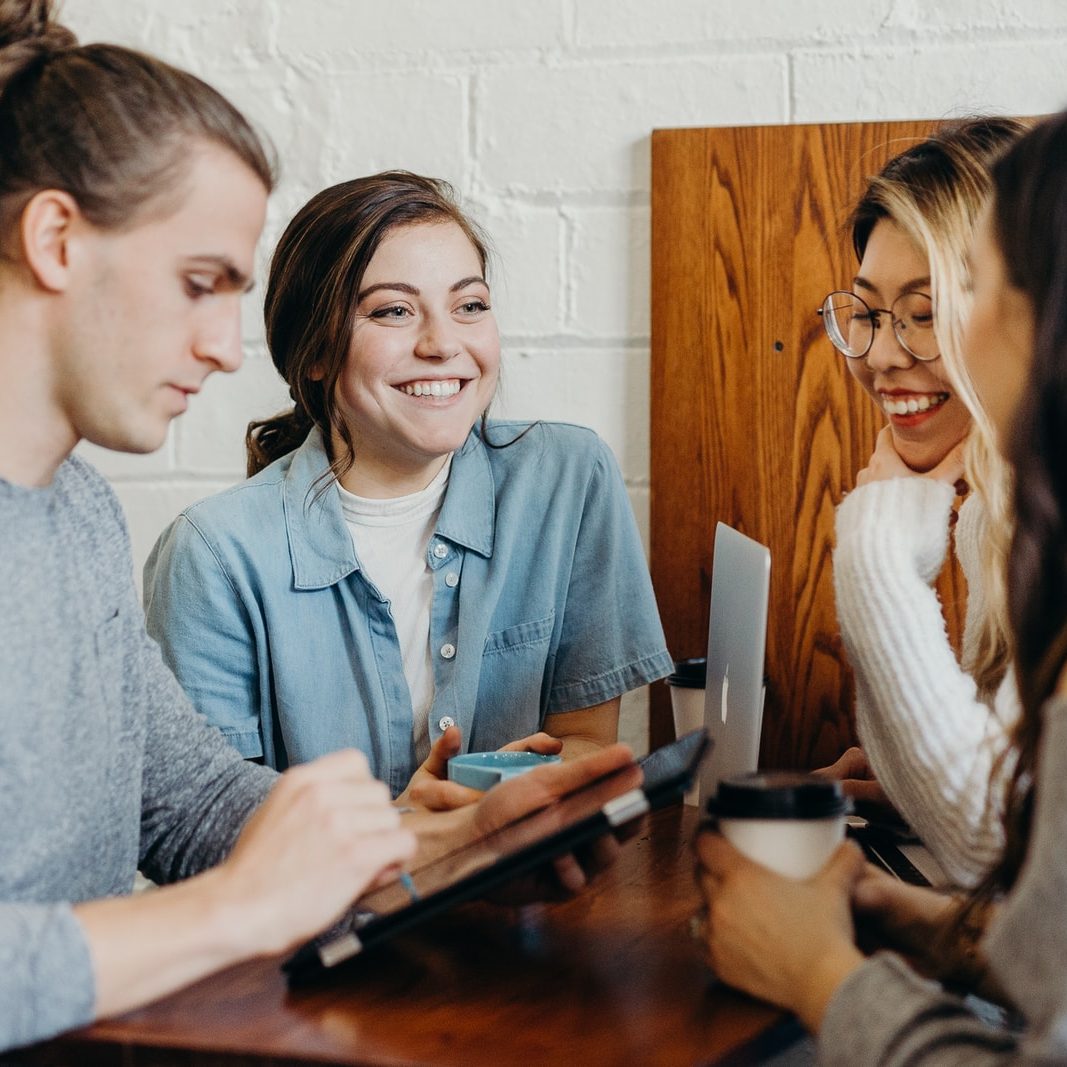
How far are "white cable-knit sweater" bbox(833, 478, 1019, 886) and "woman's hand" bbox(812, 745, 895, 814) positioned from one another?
0.12 m

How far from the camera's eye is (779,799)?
2.60 ft

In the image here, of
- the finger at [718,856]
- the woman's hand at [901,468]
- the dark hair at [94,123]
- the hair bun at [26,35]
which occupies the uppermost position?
the hair bun at [26,35]

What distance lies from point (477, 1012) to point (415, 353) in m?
0.93

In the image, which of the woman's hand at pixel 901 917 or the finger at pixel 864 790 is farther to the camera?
the finger at pixel 864 790

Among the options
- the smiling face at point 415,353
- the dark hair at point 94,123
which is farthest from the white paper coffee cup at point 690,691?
the dark hair at point 94,123

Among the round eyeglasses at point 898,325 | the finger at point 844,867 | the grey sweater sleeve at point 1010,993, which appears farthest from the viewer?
the round eyeglasses at point 898,325

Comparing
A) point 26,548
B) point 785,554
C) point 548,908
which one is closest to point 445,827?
point 548,908

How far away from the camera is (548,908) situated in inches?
37.3

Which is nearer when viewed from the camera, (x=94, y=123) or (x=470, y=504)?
(x=94, y=123)

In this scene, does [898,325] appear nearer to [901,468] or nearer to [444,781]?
[901,468]

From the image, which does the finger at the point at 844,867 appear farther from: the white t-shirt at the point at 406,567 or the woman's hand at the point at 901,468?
the white t-shirt at the point at 406,567

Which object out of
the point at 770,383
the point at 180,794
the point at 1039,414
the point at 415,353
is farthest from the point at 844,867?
the point at 770,383

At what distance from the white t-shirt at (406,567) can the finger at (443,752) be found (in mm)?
220

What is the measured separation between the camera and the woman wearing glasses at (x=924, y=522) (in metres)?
1.10
